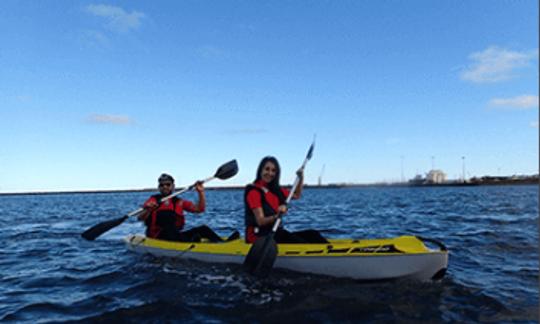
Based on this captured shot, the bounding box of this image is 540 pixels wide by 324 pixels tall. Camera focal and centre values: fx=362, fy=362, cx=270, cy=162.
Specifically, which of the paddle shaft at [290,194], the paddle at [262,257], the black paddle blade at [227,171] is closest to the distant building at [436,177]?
the black paddle blade at [227,171]

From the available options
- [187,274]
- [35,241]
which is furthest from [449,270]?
[35,241]

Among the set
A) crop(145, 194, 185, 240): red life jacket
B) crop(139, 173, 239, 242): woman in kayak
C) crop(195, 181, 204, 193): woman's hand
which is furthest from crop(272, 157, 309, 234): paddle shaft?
crop(145, 194, 185, 240): red life jacket

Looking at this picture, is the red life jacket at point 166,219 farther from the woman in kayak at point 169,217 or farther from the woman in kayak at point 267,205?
the woman in kayak at point 267,205

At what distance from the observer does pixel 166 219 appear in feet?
27.5

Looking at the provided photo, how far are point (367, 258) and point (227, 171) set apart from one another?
4298 mm

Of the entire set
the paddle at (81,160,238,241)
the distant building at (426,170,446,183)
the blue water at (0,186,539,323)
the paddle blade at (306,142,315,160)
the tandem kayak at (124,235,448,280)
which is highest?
the distant building at (426,170,446,183)

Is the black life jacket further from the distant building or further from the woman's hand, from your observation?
the distant building

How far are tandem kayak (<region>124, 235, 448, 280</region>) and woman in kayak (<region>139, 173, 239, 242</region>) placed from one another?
1686mm

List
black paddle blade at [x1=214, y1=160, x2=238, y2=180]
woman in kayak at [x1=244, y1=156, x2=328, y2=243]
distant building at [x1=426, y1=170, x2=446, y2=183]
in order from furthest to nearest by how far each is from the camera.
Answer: distant building at [x1=426, y1=170, x2=446, y2=183] < black paddle blade at [x1=214, y1=160, x2=238, y2=180] < woman in kayak at [x1=244, y1=156, x2=328, y2=243]

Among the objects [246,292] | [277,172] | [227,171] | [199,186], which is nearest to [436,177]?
[227,171]

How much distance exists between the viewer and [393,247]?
18.2 feet

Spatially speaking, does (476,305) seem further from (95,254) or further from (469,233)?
(95,254)

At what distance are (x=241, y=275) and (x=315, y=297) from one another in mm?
1647

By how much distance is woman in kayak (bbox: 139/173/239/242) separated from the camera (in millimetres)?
8094
